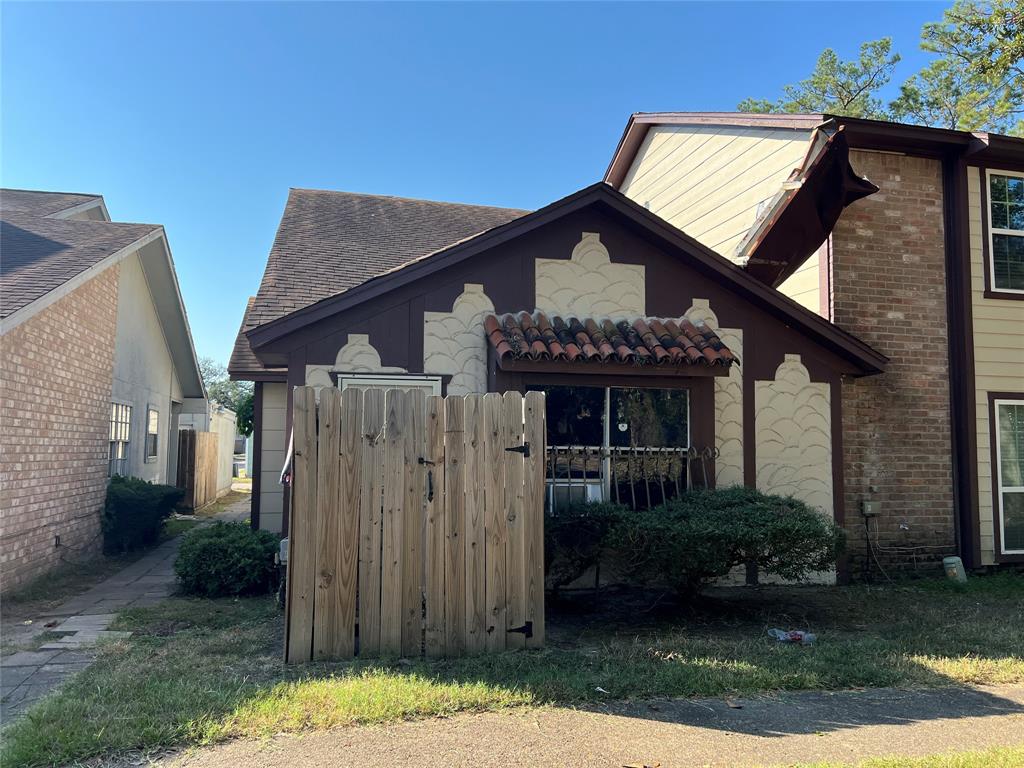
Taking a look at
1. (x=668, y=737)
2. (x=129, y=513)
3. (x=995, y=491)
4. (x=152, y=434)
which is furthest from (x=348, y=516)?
(x=152, y=434)

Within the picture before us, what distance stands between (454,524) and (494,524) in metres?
0.31

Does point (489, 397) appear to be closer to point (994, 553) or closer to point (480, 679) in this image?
point (480, 679)

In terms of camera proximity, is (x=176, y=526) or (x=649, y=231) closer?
(x=649, y=231)

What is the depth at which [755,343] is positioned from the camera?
8.69 meters

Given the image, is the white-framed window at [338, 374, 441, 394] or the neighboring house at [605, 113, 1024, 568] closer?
the white-framed window at [338, 374, 441, 394]

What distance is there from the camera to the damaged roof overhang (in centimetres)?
888

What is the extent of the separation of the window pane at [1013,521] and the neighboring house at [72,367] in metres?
12.0

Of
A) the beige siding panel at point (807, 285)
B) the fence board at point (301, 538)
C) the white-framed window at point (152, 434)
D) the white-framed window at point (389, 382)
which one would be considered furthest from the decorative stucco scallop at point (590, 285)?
the white-framed window at point (152, 434)

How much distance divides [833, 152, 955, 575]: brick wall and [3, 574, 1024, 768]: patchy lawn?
1.99m

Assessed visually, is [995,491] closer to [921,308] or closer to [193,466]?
[921,308]

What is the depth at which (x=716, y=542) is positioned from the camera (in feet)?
20.2

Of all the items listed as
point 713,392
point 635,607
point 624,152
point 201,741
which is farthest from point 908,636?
point 624,152

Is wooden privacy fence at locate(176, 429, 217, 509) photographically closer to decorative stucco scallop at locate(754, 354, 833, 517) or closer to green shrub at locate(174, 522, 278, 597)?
green shrub at locate(174, 522, 278, 597)

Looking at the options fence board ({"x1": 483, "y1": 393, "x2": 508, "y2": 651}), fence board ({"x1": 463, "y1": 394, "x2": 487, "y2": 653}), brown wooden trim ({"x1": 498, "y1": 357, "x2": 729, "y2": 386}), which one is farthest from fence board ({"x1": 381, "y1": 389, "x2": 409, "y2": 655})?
brown wooden trim ({"x1": 498, "y1": 357, "x2": 729, "y2": 386})
